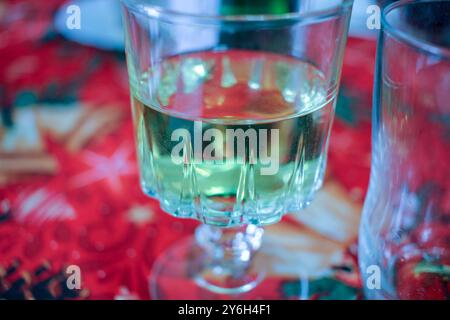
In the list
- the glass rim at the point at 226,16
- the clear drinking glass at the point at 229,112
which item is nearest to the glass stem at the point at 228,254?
the clear drinking glass at the point at 229,112

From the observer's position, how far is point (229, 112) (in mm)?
354

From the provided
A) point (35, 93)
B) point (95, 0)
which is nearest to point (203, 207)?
point (35, 93)

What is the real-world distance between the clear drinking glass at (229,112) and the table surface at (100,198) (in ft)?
0.11

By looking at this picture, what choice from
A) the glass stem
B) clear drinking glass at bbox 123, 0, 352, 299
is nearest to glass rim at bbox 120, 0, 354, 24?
clear drinking glass at bbox 123, 0, 352, 299

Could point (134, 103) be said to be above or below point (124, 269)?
above

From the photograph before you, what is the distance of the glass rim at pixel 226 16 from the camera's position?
29cm

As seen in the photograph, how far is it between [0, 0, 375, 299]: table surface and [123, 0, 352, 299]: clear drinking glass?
0.03m

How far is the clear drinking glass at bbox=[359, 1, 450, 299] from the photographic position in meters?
0.30

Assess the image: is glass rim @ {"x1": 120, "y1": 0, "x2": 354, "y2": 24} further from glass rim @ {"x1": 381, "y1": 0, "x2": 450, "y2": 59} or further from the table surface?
the table surface

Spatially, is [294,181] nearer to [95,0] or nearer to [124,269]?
[124,269]

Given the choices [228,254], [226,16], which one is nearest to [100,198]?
[228,254]

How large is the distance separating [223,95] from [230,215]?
8 cm

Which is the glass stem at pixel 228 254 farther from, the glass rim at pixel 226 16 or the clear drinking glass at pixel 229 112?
the glass rim at pixel 226 16
